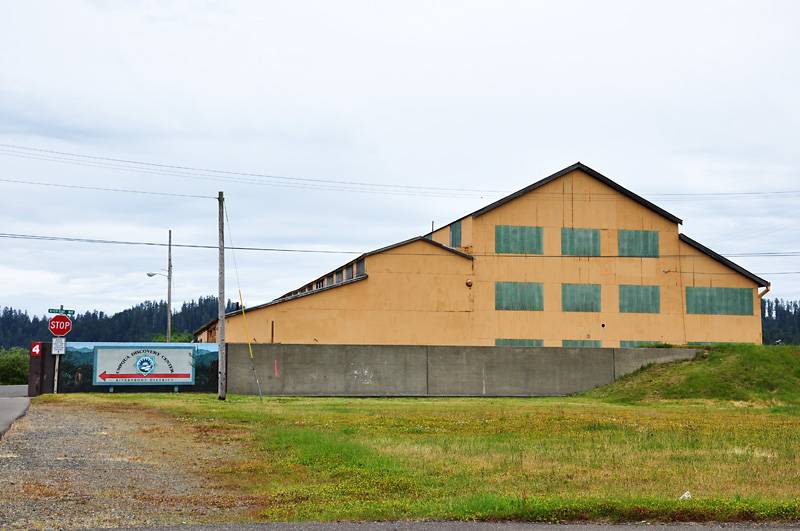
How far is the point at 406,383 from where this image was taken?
39625 mm

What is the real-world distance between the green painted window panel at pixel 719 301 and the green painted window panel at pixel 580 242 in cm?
659

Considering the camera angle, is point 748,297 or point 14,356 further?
point 14,356

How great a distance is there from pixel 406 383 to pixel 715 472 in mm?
26975

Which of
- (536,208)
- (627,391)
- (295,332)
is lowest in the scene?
(627,391)

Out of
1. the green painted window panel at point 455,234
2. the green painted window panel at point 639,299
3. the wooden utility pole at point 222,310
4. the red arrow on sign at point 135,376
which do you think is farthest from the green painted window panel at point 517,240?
the red arrow on sign at point 135,376

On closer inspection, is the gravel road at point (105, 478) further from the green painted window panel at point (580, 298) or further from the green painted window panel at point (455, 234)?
the green painted window panel at point (580, 298)

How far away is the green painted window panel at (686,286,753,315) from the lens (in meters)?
49.6

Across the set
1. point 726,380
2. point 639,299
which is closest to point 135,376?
point 726,380

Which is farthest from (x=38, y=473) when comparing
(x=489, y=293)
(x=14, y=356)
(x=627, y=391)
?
(x=14, y=356)

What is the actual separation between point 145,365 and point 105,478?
961 inches

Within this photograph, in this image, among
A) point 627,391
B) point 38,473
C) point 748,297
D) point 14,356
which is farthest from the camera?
point 14,356

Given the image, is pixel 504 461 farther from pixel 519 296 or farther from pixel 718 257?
pixel 718 257

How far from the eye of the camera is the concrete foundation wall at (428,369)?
1499 inches

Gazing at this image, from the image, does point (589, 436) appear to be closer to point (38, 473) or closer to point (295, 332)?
point (38, 473)
